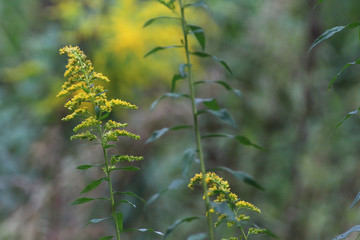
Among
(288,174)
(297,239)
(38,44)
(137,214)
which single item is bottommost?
(297,239)

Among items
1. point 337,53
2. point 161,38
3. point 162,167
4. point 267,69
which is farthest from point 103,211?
point 337,53

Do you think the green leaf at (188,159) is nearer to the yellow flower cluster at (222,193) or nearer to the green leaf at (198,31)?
the yellow flower cluster at (222,193)

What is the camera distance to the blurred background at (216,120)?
3.54 m

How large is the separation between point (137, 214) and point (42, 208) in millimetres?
722

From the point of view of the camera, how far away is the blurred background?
3.54 meters

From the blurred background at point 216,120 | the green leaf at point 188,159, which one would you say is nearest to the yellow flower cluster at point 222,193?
the green leaf at point 188,159

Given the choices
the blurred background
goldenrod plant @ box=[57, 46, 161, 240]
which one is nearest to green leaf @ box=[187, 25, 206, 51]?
goldenrod plant @ box=[57, 46, 161, 240]

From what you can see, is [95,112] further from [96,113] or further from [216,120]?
[216,120]

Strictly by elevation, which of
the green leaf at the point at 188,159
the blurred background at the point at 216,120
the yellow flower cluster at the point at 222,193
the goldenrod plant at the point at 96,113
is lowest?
the yellow flower cluster at the point at 222,193

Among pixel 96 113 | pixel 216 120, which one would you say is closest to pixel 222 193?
pixel 96 113

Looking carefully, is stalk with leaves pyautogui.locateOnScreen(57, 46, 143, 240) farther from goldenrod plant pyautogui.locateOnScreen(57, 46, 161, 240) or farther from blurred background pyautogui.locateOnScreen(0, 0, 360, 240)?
blurred background pyautogui.locateOnScreen(0, 0, 360, 240)

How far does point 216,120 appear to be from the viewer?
389 cm

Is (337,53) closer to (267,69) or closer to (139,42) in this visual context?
(267,69)

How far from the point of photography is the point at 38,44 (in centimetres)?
401
